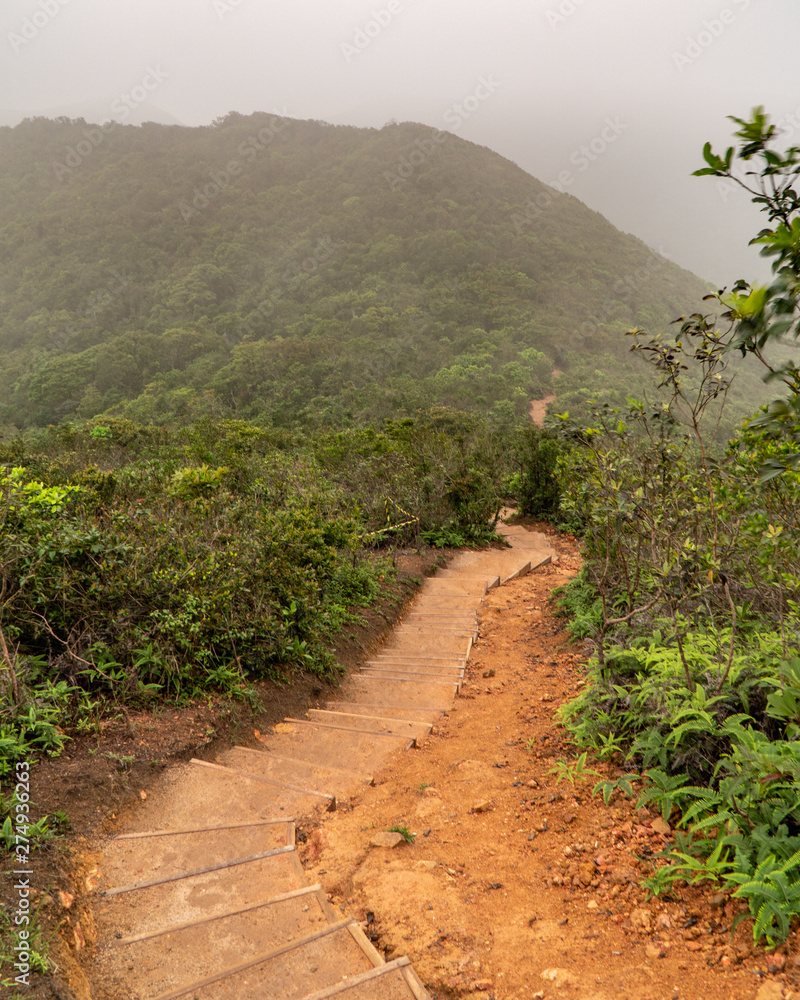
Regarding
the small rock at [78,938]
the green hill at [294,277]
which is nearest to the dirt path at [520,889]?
the small rock at [78,938]

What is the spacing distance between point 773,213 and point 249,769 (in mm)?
4224

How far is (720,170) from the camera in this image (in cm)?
165

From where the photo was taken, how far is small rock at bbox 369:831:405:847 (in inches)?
129

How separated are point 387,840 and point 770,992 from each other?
1896mm

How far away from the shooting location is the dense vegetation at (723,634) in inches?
65.9

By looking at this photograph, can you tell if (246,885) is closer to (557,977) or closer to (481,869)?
(481,869)

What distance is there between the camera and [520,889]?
2877 mm

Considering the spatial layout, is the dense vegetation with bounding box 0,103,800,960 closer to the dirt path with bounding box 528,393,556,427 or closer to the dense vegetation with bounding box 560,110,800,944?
the dense vegetation with bounding box 560,110,800,944

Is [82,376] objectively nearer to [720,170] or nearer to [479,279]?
[479,279]

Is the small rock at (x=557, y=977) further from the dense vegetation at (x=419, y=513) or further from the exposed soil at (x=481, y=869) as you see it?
the dense vegetation at (x=419, y=513)

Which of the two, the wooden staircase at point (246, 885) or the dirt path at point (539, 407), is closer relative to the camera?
the wooden staircase at point (246, 885)

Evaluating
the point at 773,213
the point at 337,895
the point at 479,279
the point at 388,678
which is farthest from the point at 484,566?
the point at 479,279

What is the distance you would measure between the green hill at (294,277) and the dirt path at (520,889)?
28994mm

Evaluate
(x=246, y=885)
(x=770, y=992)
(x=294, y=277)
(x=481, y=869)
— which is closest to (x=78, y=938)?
(x=246, y=885)
